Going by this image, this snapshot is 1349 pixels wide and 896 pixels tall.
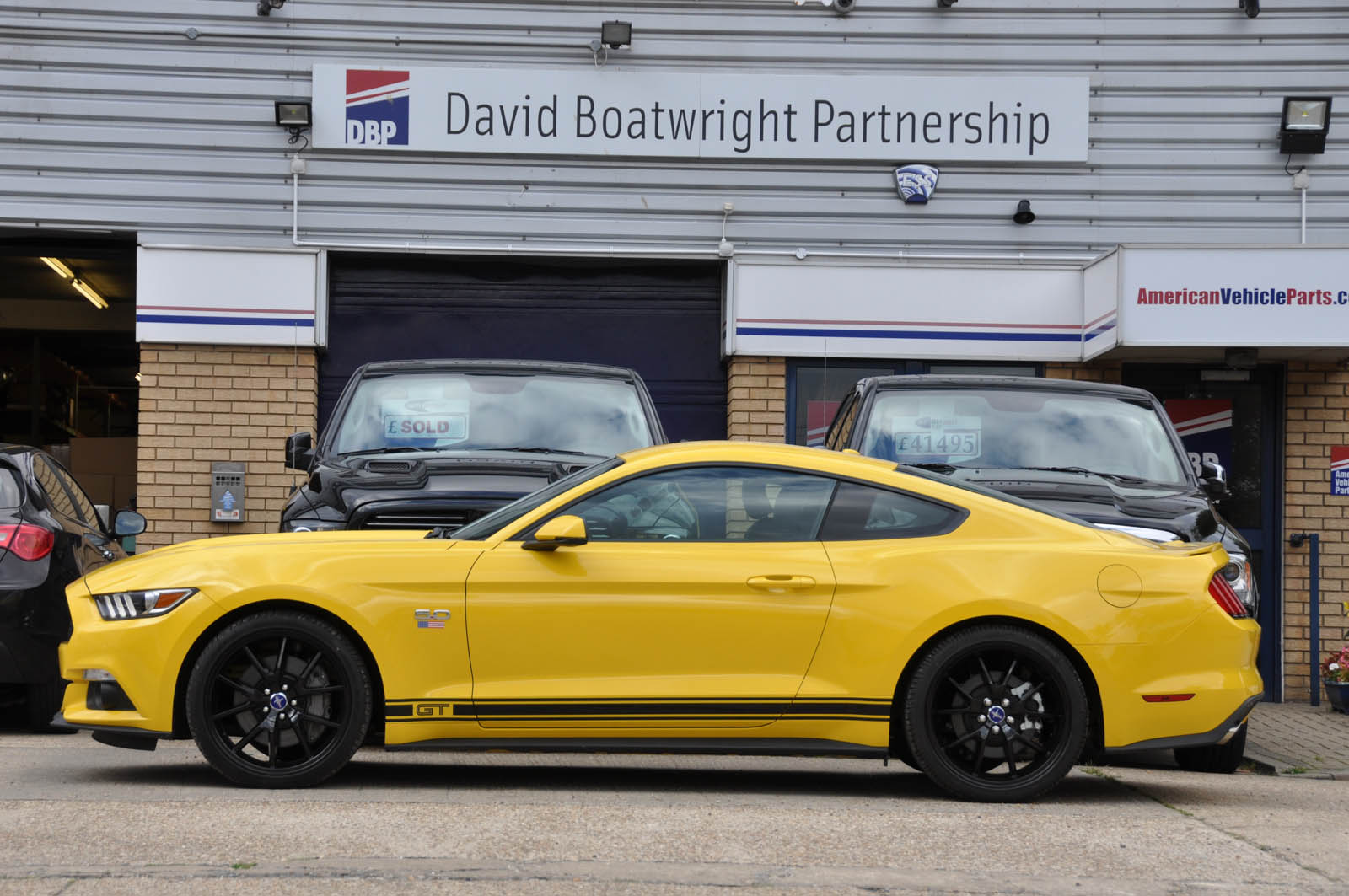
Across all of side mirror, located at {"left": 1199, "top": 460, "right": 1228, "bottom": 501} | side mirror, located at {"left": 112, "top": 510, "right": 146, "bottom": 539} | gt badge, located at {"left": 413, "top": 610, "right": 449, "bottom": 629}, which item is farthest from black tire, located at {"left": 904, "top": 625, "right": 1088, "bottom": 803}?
side mirror, located at {"left": 112, "top": 510, "right": 146, "bottom": 539}

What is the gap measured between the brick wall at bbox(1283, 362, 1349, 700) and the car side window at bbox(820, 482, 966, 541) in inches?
317

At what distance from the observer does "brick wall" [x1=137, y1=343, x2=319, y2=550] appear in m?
13.1

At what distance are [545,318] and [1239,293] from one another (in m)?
5.60

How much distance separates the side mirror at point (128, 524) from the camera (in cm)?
923

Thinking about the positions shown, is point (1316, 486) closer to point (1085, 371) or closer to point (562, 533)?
point (1085, 371)

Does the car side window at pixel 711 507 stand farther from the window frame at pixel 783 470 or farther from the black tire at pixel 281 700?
the black tire at pixel 281 700

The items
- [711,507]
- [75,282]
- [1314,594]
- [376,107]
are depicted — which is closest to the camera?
[711,507]

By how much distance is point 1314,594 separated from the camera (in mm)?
13172

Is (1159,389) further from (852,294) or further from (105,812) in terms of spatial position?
(105,812)

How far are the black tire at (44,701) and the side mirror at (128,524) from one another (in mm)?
1119

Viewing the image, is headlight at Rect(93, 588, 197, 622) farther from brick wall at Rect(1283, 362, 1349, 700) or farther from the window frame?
brick wall at Rect(1283, 362, 1349, 700)

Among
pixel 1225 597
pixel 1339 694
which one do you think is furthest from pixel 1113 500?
pixel 1339 694

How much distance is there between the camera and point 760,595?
6.06m

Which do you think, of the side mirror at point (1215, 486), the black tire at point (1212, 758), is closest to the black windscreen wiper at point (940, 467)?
the side mirror at point (1215, 486)
